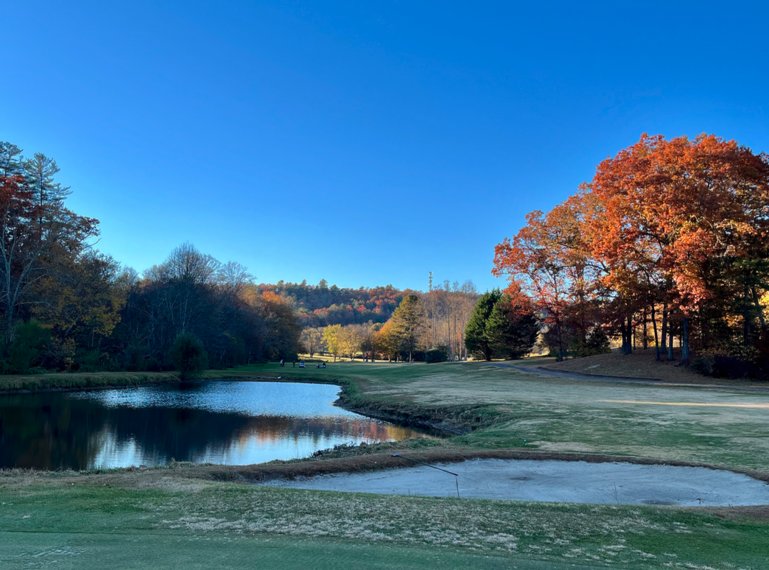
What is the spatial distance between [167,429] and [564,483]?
63.8 feet

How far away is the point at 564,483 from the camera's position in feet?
35.3

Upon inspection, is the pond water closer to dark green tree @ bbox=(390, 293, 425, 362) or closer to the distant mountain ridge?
dark green tree @ bbox=(390, 293, 425, 362)

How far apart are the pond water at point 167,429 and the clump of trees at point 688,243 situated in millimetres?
20365

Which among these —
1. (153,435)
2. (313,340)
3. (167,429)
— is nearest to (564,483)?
(153,435)

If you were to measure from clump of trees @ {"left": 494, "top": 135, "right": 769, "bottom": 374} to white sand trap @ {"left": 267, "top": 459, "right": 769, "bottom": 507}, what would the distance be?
2425 cm

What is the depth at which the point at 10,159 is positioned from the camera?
155 feet

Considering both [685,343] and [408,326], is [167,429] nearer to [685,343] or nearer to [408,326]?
[685,343]

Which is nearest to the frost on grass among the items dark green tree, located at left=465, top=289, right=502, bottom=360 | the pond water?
the pond water

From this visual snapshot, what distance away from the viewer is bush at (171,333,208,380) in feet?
170

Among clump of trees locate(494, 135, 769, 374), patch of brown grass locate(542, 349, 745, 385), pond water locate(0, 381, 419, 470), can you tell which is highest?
clump of trees locate(494, 135, 769, 374)

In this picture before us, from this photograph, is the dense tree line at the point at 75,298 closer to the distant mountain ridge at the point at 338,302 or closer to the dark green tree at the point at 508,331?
the dark green tree at the point at 508,331

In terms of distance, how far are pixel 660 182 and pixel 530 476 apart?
2944 cm

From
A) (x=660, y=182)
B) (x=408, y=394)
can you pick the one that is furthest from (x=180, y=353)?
(x=660, y=182)

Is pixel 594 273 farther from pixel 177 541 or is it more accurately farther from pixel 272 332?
pixel 272 332
